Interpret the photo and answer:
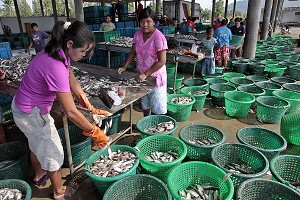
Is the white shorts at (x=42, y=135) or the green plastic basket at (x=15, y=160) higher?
the white shorts at (x=42, y=135)

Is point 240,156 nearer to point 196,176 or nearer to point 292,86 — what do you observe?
point 196,176

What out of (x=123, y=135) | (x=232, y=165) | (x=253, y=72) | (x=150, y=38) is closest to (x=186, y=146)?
(x=232, y=165)

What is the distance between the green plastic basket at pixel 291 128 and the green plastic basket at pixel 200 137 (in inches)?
54.1

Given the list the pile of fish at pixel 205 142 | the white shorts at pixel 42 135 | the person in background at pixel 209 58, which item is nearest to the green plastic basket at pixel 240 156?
the pile of fish at pixel 205 142

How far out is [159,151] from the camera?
337 centimetres

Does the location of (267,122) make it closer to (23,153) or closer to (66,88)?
(66,88)

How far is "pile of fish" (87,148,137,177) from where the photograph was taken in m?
2.67

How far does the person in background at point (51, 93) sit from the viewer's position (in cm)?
187

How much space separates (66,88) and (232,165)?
2556 mm

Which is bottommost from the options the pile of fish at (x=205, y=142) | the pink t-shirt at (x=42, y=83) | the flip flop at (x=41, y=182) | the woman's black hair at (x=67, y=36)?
the flip flop at (x=41, y=182)

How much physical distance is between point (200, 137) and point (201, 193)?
132 centimetres

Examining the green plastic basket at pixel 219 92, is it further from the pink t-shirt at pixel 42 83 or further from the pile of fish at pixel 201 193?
the pink t-shirt at pixel 42 83

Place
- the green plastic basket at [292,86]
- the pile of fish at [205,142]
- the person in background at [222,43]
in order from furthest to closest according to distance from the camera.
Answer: the person in background at [222,43] → the green plastic basket at [292,86] → the pile of fish at [205,142]

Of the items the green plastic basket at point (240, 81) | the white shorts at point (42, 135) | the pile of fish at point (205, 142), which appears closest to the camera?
the white shorts at point (42, 135)
